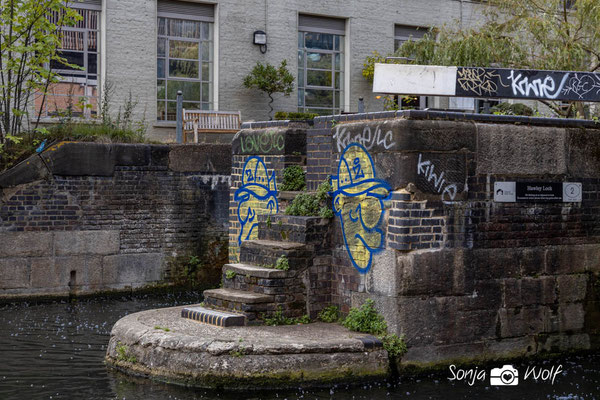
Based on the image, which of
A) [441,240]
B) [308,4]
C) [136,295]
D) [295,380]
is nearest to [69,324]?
[136,295]

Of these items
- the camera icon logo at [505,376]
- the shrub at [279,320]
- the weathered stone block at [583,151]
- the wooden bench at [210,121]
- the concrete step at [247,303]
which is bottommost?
the camera icon logo at [505,376]

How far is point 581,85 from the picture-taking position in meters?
10.0

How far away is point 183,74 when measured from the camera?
19.7 m

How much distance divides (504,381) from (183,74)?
42.2ft

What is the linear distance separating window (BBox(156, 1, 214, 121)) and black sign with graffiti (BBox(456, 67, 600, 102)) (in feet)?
36.2

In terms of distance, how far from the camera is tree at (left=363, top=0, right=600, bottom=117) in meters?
16.8

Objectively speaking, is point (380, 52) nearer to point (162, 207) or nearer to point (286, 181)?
point (162, 207)

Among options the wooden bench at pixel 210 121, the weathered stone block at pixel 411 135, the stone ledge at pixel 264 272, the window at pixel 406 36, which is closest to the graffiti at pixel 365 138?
the weathered stone block at pixel 411 135

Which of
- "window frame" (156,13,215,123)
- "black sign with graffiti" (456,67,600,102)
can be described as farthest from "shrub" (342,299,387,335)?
"window frame" (156,13,215,123)

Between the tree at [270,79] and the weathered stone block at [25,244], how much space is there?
7.84 metres

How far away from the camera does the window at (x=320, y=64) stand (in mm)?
21250

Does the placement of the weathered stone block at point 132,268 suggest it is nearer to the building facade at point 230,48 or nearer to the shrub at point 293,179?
the building facade at point 230,48

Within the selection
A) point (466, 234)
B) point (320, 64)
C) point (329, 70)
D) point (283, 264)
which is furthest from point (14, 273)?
point (329, 70)

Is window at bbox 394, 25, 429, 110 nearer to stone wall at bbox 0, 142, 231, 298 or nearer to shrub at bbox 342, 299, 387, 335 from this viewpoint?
stone wall at bbox 0, 142, 231, 298
